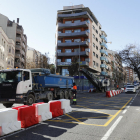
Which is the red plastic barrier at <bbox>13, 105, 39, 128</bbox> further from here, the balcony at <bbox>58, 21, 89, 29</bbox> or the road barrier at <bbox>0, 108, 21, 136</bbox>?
the balcony at <bbox>58, 21, 89, 29</bbox>

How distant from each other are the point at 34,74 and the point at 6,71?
3229 millimetres

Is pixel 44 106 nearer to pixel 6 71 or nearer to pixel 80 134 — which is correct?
pixel 80 134

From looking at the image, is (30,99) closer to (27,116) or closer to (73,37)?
(27,116)

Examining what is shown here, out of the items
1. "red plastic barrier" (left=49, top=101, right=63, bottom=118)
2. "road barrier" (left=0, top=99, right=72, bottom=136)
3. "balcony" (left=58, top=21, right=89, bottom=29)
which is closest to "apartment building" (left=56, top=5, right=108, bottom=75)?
"balcony" (left=58, top=21, right=89, bottom=29)

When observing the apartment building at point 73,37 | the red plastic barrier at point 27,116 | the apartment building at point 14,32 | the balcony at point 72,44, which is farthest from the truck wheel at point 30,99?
the apartment building at point 14,32

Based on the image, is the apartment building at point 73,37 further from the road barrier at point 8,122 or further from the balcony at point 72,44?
the road barrier at point 8,122

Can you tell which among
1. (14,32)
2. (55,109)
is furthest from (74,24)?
(55,109)

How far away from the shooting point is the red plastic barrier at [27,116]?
5.90 m

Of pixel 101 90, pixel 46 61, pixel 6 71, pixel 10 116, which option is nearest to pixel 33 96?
pixel 6 71

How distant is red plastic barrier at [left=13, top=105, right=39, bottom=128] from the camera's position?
5.90 meters

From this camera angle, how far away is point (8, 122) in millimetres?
5371

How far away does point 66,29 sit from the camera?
171ft

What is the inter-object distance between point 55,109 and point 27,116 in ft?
7.01

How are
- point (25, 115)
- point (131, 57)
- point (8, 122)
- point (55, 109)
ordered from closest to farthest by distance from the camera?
1. point (8, 122)
2. point (25, 115)
3. point (55, 109)
4. point (131, 57)
